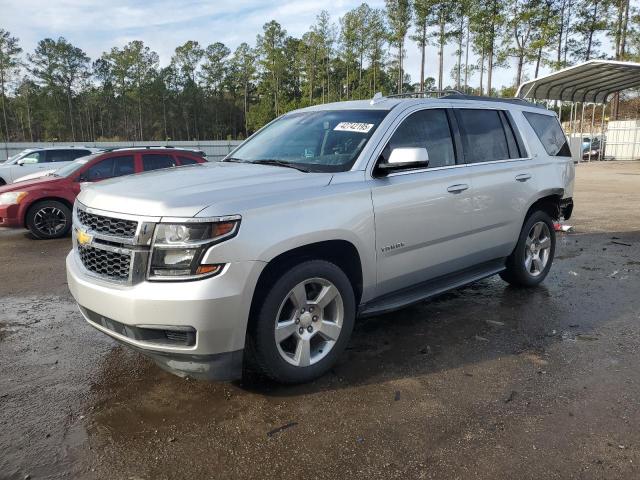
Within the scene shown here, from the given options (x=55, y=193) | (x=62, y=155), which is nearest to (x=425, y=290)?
(x=55, y=193)

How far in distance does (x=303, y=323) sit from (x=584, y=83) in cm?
2512

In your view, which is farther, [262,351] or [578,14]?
[578,14]

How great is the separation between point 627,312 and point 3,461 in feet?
16.4

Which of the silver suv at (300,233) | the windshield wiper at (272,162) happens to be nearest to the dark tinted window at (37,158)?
the silver suv at (300,233)

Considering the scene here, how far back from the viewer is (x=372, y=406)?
10.3 feet

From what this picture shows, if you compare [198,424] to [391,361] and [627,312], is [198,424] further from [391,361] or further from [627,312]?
[627,312]

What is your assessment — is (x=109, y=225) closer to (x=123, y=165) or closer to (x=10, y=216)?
(x=10, y=216)

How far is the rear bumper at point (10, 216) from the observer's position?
884 cm

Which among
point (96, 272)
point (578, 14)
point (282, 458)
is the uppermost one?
point (578, 14)

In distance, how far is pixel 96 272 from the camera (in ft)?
10.3

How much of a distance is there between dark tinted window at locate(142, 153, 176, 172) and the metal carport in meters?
15.1

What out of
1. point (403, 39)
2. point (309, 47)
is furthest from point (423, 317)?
point (309, 47)

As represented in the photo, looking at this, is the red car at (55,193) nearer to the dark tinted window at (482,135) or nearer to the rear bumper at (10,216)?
the rear bumper at (10,216)

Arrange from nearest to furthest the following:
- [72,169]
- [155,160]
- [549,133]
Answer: [549,133], [72,169], [155,160]
